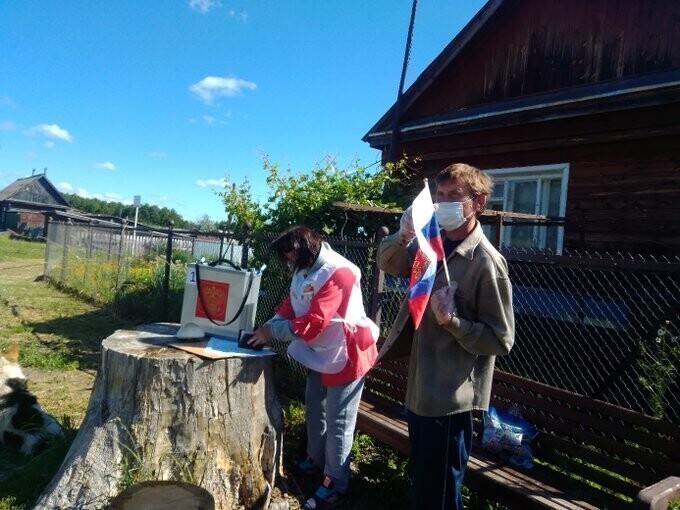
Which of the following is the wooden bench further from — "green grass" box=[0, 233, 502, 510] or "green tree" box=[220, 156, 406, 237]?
"green tree" box=[220, 156, 406, 237]

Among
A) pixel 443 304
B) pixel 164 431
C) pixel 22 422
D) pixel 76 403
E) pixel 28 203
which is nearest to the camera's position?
pixel 443 304

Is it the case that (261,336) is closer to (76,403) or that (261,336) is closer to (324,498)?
(324,498)

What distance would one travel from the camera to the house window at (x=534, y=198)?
7.16 meters

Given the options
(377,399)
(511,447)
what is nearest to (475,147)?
(377,399)

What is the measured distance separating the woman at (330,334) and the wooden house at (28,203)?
45844mm

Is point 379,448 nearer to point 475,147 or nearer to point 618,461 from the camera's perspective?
point 618,461

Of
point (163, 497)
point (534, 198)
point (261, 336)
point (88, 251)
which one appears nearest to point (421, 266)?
point (261, 336)

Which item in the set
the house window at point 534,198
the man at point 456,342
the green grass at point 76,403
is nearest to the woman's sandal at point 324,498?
the green grass at point 76,403

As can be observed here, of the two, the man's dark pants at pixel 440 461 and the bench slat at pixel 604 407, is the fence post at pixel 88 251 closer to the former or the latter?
the bench slat at pixel 604 407

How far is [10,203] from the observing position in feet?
159

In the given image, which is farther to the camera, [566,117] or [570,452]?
[566,117]

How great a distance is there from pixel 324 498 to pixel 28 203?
54.4 metres

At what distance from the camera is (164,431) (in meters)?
2.86

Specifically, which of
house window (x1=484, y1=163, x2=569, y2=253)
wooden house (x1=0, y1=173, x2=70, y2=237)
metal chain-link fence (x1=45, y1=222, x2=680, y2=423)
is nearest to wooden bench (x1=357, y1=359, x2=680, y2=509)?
metal chain-link fence (x1=45, y1=222, x2=680, y2=423)
